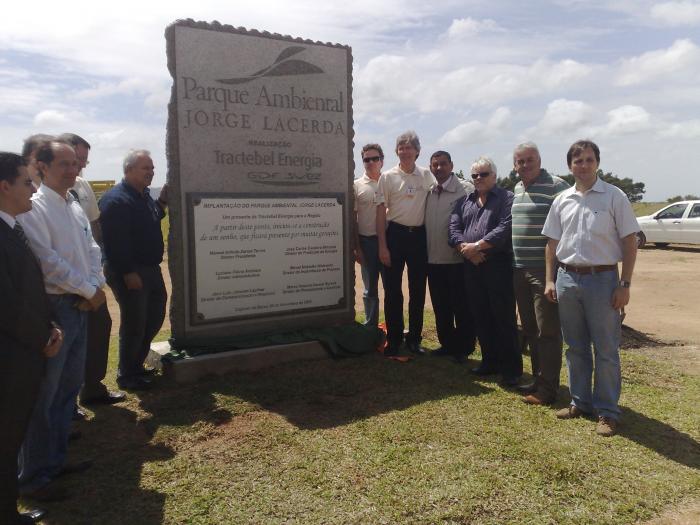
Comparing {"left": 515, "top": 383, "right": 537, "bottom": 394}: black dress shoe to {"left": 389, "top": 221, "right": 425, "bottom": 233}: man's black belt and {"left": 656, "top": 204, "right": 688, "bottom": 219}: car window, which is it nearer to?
{"left": 389, "top": 221, "right": 425, "bottom": 233}: man's black belt

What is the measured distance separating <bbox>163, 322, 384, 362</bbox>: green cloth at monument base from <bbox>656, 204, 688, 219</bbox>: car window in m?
15.6

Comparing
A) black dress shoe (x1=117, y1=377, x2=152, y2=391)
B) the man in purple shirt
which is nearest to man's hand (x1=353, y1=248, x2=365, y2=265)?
the man in purple shirt

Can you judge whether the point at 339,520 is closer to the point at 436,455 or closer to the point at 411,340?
the point at 436,455

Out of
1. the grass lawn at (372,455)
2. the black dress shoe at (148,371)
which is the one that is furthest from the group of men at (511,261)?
the black dress shoe at (148,371)

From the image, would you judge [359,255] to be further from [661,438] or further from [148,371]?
[661,438]

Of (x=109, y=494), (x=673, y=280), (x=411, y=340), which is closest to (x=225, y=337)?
(x=411, y=340)

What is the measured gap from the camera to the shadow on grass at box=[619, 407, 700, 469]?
141 inches

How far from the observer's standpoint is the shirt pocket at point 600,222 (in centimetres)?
375

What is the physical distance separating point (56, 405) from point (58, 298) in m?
0.59

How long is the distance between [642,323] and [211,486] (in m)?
6.57

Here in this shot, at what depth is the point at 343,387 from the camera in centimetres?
480

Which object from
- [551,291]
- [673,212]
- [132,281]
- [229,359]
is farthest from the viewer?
[673,212]

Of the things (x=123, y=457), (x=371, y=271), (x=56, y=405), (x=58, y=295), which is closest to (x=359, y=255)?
(x=371, y=271)

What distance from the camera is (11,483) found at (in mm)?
2600
